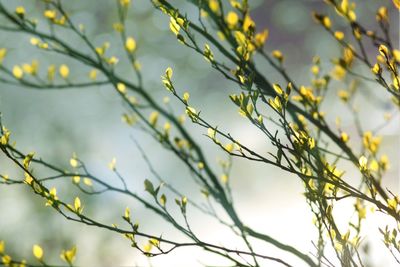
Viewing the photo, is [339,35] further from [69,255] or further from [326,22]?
[69,255]

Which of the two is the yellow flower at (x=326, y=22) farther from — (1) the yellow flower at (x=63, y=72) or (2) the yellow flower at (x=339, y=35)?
(1) the yellow flower at (x=63, y=72)

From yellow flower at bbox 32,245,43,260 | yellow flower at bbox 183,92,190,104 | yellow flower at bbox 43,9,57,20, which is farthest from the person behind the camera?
yellow flower at bbox 43,9,57,20

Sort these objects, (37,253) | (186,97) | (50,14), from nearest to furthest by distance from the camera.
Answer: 1. (186,97)
2. (37,253)
3. (50,14)

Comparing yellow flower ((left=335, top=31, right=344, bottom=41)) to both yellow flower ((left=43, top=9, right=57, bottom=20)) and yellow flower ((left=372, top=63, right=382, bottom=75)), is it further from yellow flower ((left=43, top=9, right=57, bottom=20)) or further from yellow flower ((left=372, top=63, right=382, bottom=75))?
yellow flower ((left=43, top=9, right=57, bottom=20))

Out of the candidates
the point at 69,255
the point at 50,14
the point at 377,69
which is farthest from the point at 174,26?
the point at 50,14

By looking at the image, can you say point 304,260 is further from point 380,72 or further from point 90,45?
point 90,45

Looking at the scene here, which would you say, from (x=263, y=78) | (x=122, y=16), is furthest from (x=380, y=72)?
(x=122, y=16)

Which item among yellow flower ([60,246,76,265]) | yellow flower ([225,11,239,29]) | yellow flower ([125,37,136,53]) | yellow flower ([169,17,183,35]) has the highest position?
yellow flower ([125,37,136,53])

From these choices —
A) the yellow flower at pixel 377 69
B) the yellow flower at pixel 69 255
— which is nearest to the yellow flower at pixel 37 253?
the yellow flower at pixel 69 255

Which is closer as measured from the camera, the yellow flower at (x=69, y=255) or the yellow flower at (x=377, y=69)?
the yellow flower at (x=377, y=69)

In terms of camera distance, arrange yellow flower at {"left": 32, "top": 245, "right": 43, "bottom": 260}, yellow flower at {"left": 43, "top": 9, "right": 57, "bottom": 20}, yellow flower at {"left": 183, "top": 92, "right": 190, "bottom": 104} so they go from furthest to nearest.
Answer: yellow flower at {"left": 43, "top": 9, "right": 57, "bottom": 20} < yellow flower at {"left": 32, "top": 245, "right": 43, "bottom": 260} < yellow flower at {"left": 183, "top": 92, "right": 190, "bottom": 104}

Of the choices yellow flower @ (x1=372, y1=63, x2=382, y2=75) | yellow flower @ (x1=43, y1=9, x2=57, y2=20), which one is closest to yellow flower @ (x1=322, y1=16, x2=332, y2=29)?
yellow flower @ (x1=372, y1=63, x2=382, y2=75)

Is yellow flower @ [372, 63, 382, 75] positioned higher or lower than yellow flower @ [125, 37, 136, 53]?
lower
